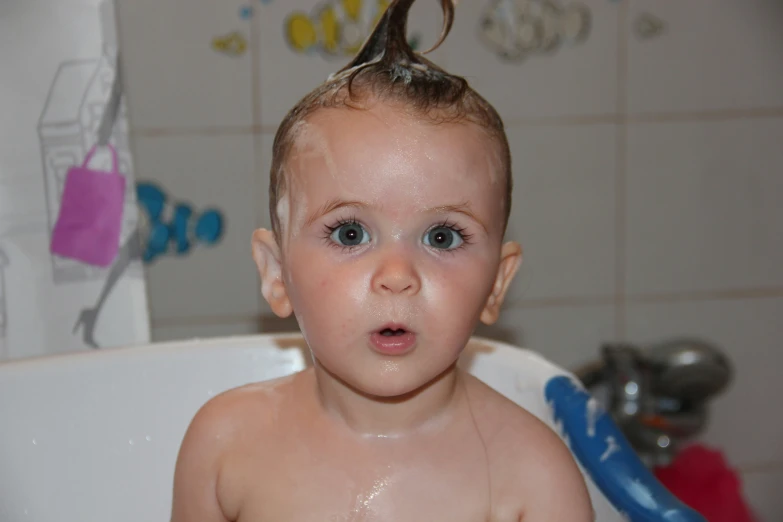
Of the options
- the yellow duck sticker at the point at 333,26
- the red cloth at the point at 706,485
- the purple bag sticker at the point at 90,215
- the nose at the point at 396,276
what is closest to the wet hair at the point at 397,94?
the nose at the point at 396,276

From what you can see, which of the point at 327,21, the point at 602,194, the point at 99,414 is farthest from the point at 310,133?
the point at 602,194

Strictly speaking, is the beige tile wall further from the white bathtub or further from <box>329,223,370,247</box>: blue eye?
<box>329,223,370,247</box>: blue eye

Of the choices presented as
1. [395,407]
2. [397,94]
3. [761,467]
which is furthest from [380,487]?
[761,467]

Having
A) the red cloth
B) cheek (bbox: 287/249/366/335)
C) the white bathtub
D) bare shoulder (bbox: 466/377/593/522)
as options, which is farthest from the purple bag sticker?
the red cloth

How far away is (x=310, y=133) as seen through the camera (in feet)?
2.37

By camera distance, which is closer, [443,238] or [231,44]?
[443,238]

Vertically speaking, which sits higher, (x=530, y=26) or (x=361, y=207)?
(x=530, y=26)

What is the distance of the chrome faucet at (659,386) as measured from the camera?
4.78ft

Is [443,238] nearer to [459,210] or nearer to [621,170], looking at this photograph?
[459,210]

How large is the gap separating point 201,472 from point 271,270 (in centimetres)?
20

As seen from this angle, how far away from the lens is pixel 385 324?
0.68 metres

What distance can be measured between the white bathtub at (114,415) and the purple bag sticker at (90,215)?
0.14 meters

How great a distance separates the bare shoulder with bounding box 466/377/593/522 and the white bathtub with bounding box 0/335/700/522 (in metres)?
0.15

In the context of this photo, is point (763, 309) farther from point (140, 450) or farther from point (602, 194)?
point (140, 450)
